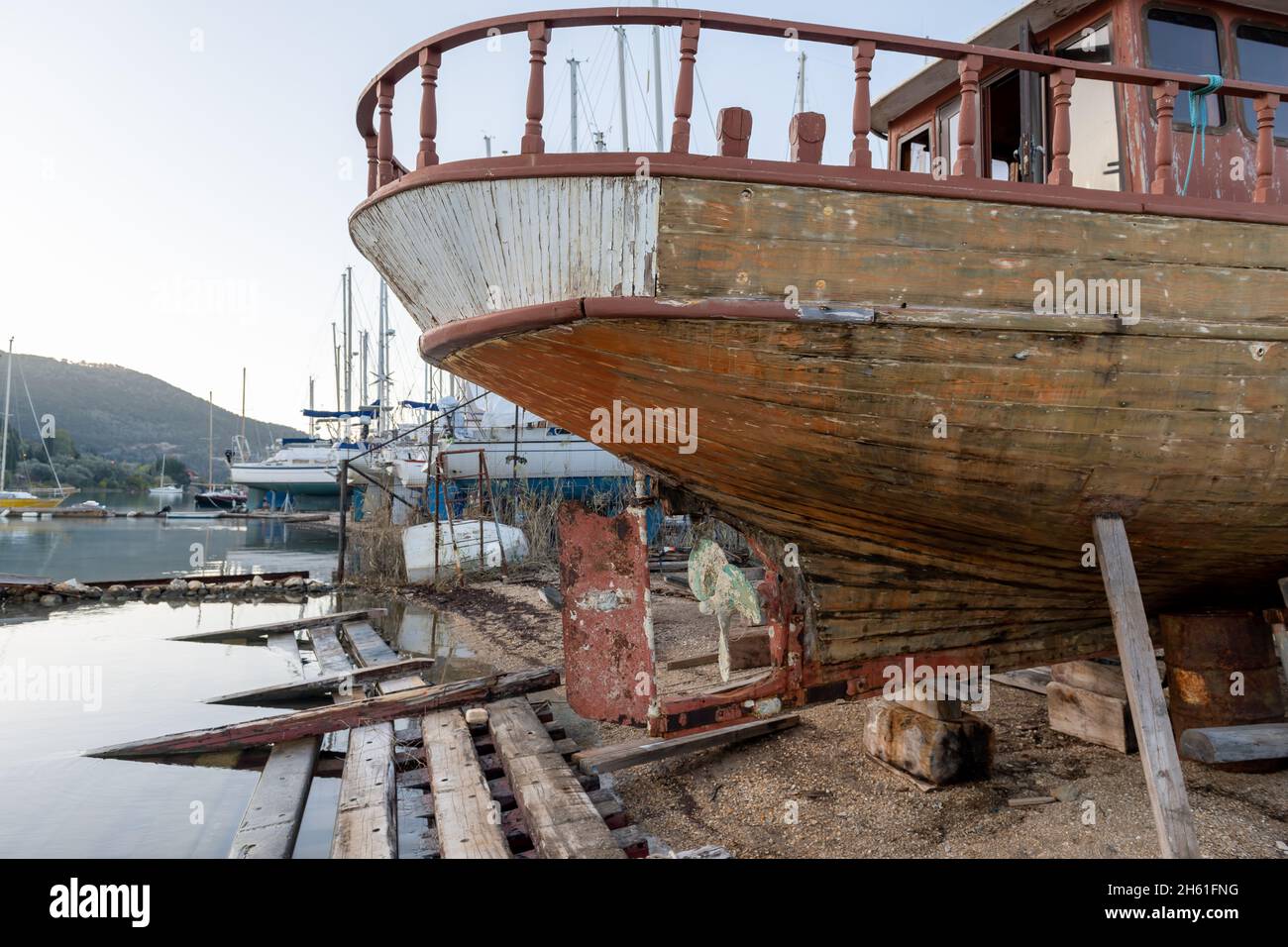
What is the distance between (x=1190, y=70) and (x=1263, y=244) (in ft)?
4.81

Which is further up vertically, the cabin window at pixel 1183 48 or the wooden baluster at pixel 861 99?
the cabin window at pixel 1183 48

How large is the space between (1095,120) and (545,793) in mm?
4511

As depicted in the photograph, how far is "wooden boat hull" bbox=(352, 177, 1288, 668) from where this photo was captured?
2814mm

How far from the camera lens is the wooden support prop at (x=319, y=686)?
688cm

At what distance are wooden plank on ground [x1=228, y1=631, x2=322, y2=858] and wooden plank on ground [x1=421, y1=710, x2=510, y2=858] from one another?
2.24ft

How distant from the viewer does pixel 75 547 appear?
22.4 metres

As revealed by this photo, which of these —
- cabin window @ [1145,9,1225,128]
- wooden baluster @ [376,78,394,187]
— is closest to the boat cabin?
cabin window @ [1145,9,1225,128]

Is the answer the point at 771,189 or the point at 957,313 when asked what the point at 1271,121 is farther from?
the point at 771,189

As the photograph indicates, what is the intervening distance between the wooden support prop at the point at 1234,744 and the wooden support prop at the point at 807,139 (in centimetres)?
311

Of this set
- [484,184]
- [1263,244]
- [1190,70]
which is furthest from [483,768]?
[1190,70]

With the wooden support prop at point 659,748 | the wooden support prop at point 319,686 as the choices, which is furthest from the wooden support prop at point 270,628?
the wooden support prop at point 659,748

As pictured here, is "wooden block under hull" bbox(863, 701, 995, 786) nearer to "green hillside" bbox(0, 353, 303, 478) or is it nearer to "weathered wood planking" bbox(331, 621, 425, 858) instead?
"weathered wood planking" bbox(331, 621, 425, 858)

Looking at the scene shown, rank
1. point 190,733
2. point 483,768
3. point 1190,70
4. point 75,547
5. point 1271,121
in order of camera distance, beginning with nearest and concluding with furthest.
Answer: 1. point 1271,121
2. point 1190,70
3. point 483,768
4. point 190,733
5. point 75,547

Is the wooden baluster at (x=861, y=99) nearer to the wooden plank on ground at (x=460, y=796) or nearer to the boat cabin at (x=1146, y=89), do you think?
the boat cabin at (x=1146, y=89)
